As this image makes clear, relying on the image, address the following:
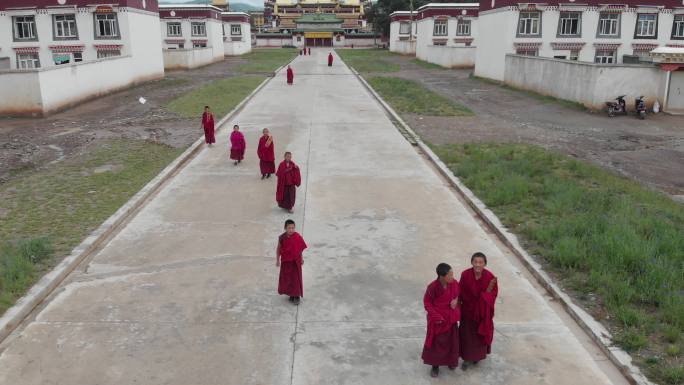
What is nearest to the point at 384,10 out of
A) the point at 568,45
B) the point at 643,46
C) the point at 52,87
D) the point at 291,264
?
the point at 568,45

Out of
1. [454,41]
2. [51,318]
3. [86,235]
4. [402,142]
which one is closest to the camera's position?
[51,318]

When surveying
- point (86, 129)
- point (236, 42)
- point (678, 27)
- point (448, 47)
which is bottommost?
point (86, 129)

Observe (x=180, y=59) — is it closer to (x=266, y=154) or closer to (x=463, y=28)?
(x=463, y=28)

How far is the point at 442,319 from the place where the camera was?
546 cm

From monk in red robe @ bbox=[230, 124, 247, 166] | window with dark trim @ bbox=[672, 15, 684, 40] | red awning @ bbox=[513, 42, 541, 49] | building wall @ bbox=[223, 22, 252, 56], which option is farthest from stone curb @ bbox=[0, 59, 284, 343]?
building wall @ bbox=[223, 22, 252, 56]

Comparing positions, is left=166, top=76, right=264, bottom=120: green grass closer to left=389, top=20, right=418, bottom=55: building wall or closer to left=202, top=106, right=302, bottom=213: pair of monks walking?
left=202, top=106, right=302, bottom=213: pair of monks walking

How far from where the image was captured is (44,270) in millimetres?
8016

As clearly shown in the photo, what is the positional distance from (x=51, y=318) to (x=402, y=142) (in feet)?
40.0

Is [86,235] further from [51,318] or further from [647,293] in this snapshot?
[647,293]

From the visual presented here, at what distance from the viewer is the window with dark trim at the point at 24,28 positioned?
35281 millimetres

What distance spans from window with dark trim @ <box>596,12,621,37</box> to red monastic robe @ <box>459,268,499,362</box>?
35.7 m

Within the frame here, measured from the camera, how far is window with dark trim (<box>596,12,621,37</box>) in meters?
36.1

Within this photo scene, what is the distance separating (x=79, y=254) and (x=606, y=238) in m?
7.88

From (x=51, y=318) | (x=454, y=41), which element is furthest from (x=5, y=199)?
(x=454, y=41)
